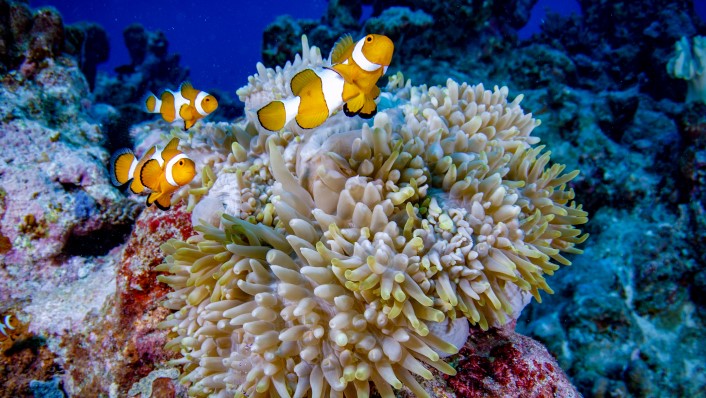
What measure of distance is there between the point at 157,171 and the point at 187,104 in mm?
1148

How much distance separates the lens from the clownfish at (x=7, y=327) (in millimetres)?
3332

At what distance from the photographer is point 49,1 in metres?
55.2

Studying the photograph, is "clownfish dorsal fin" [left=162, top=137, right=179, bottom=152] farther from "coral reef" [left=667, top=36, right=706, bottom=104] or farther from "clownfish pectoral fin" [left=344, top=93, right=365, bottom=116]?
"coral reef" [left=667, top=36, right=706, bottom=104]

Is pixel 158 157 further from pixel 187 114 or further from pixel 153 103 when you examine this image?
pixel 153 103

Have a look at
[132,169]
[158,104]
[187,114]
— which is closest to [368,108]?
[132,169]

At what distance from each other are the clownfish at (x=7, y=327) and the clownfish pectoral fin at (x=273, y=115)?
10.1ft

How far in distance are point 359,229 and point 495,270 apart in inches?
31.0

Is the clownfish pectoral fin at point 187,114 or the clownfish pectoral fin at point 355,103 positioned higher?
the clownfish pectoral fin at point 187,114

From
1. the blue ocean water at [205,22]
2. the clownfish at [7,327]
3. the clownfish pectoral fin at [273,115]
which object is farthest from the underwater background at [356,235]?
the blue ocean water at [205,22]

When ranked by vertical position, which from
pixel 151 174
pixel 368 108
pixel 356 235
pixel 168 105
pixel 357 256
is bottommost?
pixel 357 256

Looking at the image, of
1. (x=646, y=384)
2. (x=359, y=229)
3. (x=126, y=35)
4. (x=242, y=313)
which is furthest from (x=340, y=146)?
(x=126, y=35)

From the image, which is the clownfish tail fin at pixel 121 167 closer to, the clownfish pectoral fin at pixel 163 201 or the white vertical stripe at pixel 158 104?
the clownfish pectoral fin at pixel 163 201

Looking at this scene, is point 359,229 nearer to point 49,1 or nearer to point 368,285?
point 368,285

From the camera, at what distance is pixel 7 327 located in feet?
10.9
